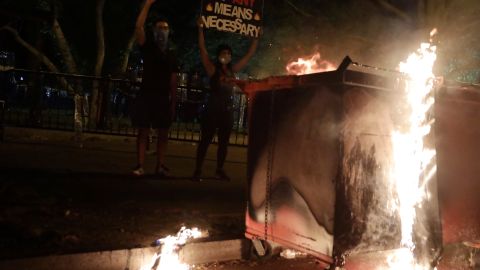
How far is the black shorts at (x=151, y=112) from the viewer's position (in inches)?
281

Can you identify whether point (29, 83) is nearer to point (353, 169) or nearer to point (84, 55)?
point (84, 55)

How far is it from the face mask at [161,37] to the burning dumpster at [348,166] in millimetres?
2736

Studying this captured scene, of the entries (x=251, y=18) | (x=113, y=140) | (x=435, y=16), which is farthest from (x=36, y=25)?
(x=435, y=16)

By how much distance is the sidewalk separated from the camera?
446 cm

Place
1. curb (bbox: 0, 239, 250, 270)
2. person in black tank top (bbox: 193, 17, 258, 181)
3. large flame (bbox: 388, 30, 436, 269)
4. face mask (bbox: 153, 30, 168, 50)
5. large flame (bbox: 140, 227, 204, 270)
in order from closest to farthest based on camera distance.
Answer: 1. curb (bbox: 0, 239, 250, 270)
2. large flame (bbox: 388, 30, 436, 269)
3. large flame (bbox: 140, 227, 204, 270)
4. face mask (bbox: 153, 30, 168, 50)
5. person in black tank top (bbox: 193, 17, 258, 181)

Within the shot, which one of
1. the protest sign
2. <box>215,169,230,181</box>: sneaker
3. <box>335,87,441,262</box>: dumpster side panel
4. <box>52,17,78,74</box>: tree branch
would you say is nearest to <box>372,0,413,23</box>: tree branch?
the protest sign

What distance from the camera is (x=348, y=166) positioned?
13.0ft

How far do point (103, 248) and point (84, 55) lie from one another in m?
19.2

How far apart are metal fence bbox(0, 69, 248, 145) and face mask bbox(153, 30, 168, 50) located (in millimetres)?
4710

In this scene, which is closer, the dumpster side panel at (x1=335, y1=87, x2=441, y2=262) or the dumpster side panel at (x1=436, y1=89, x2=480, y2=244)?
the dumpster side panel at (x1=335, y1=87, x2=441, y2=262)

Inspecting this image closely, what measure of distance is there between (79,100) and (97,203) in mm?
6348

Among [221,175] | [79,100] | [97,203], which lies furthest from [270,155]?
[79,100]

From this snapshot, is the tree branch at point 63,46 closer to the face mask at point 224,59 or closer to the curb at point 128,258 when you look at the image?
the face mask at point 224,59

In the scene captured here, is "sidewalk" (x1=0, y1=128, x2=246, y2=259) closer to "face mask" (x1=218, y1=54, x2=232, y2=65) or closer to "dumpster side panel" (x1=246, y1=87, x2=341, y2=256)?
"dumpster side panel" (x1=246, y1=87, x2=341, y2=256)
